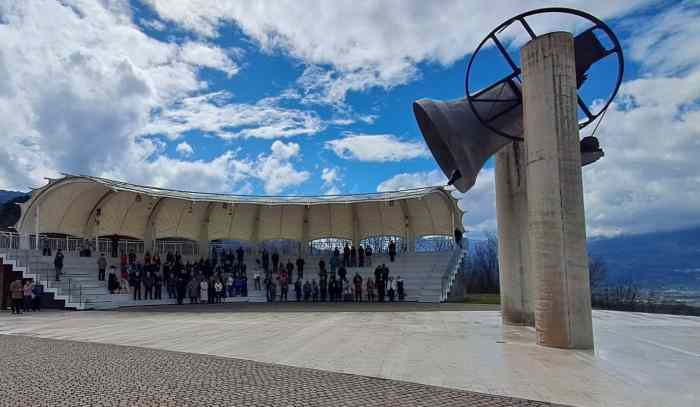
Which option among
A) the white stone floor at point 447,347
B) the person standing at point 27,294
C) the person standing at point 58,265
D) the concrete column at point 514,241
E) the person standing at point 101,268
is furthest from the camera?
the person standing at point 101,268

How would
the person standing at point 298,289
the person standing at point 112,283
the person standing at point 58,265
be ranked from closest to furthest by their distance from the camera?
the person standing at point 58,265, the person standing at point 112,283, the person standing at point 298,289

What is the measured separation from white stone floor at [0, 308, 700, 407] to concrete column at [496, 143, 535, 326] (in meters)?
0.76

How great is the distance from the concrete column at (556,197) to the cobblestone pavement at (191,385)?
4.10 m

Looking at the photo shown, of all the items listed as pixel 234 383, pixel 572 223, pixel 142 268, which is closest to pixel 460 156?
pixel 572 223

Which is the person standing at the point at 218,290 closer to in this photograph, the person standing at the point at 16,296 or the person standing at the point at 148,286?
the person standing at the point at 148,286

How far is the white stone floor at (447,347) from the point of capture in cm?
719

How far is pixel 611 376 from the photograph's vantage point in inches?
305

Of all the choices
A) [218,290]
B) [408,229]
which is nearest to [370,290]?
[218,290]

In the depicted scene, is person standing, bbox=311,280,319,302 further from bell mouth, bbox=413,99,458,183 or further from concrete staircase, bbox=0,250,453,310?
bell mouth, bbox=413,99,458,183

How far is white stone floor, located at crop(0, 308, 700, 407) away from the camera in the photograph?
23.6 ft

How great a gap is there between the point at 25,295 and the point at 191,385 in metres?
16.6

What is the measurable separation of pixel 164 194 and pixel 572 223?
21.4 metres

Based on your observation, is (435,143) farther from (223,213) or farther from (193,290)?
(223,213)

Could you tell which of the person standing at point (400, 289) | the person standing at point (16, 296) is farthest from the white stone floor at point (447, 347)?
the person standing at point (400, 289)
